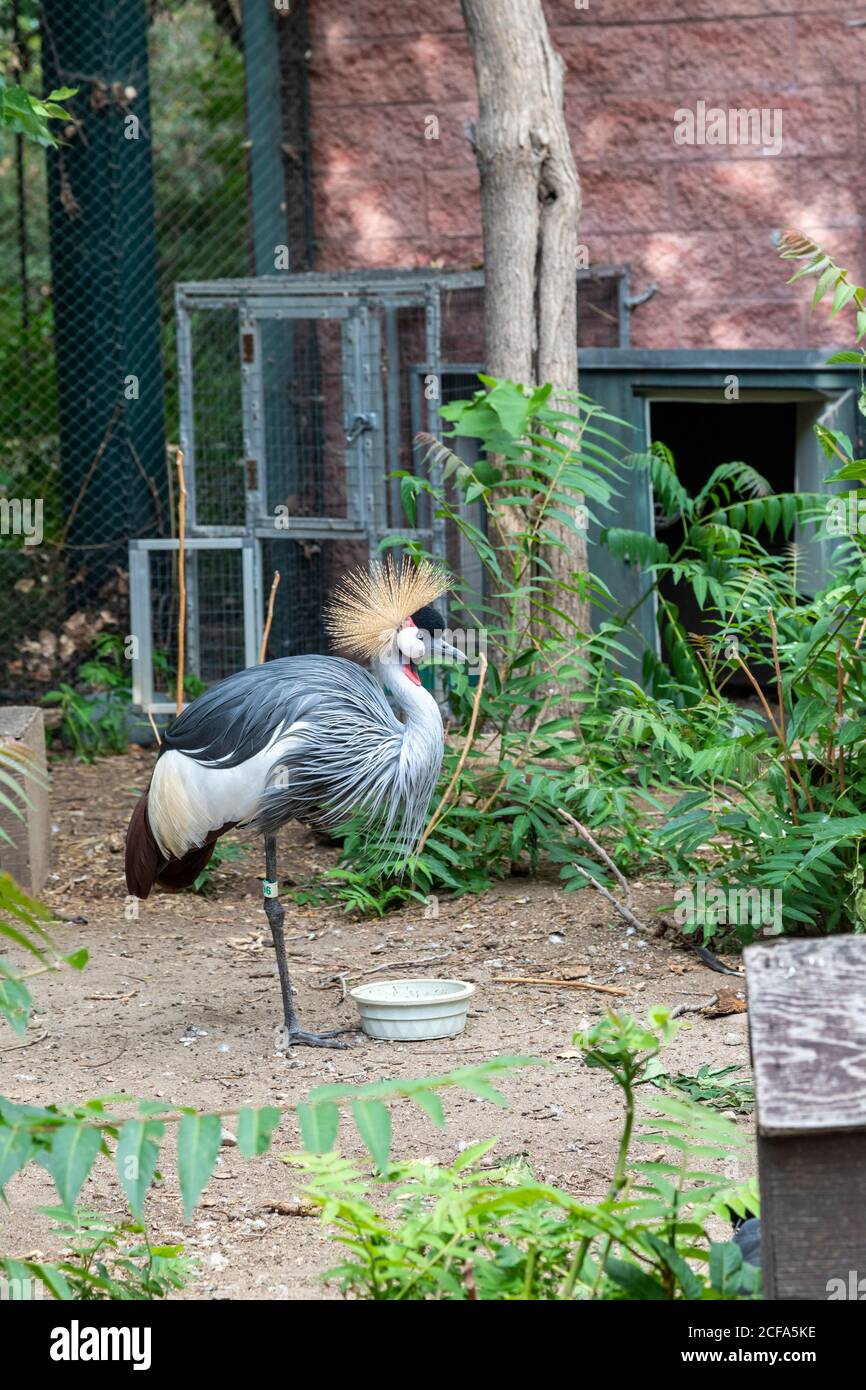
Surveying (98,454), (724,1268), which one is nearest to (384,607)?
(724,1268)

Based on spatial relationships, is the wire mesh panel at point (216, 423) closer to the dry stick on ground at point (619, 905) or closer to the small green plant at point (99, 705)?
the small green plant at point (99, 705)

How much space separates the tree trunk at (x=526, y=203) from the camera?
6.39 m

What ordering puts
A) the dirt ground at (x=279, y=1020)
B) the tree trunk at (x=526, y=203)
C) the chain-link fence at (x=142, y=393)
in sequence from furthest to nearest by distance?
the chain-link fence at (x=142, y=393)
the tree trunk at (x=526, y=203)
the dirt ground at (x=279, y=1020)

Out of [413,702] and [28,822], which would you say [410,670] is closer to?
[413,702]

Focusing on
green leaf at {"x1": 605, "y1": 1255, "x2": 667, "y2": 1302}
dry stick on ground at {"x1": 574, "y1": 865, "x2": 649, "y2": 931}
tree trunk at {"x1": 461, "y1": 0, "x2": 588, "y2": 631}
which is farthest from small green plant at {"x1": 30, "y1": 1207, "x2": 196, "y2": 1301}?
tree trunk at {"x1": 461, "y1": 0, "x2": 588, "y2": 631}

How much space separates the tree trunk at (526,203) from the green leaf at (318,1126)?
179 inches

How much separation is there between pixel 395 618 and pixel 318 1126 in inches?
127

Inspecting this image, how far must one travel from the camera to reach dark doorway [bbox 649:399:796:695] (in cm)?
898

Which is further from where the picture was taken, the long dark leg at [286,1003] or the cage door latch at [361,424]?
the cage door latch at [361,424]

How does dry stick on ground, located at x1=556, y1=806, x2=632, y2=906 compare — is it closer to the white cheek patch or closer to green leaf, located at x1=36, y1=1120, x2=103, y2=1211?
the white cheek patch

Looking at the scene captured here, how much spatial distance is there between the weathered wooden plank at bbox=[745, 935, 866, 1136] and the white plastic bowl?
8.24 feet

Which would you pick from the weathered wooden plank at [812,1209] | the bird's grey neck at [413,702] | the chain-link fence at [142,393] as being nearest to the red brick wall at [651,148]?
the chain-link fence at [142,393]

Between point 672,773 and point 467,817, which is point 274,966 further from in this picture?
point 672,773
